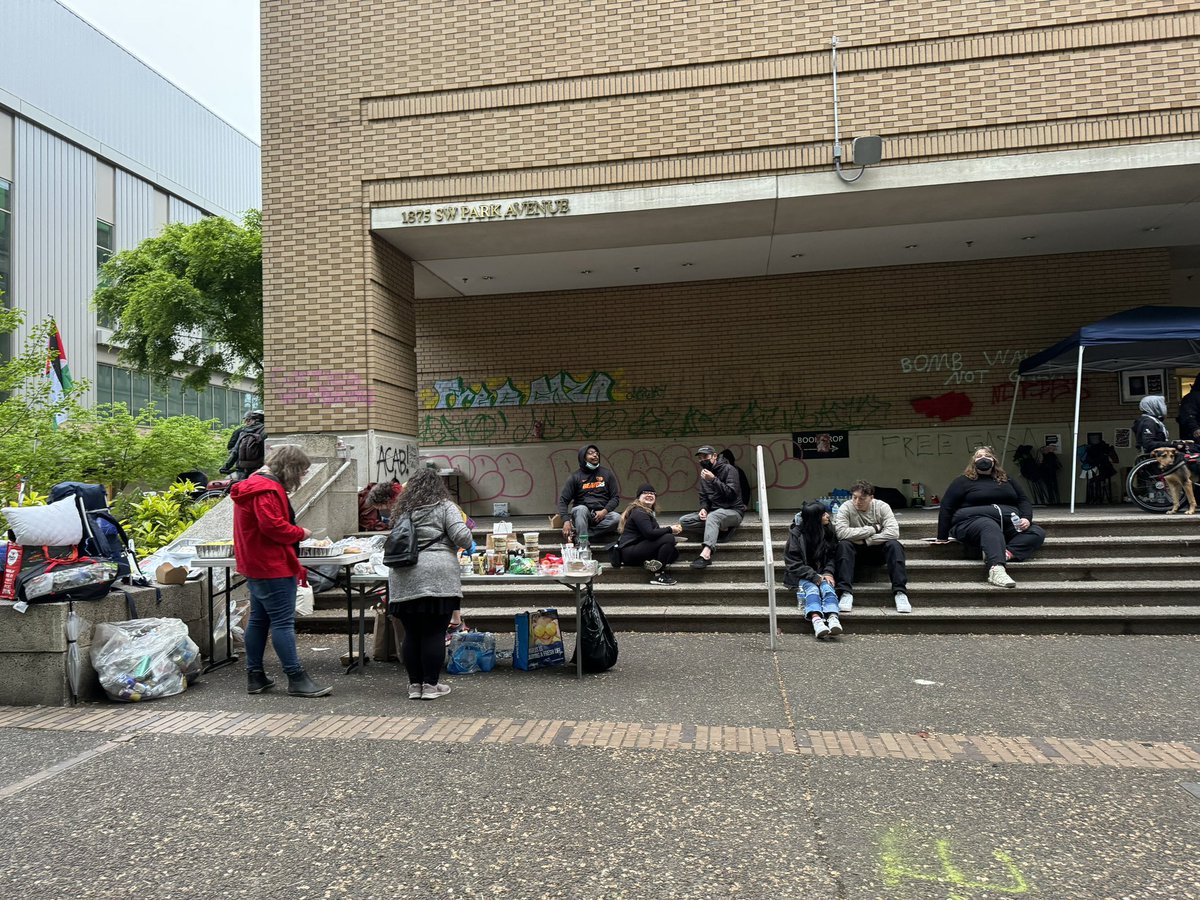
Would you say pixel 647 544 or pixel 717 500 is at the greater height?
pixel 717 500

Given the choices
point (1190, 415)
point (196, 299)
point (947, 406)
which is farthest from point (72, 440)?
point (1190, 415)

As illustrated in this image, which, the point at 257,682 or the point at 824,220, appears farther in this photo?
the point at 824,220

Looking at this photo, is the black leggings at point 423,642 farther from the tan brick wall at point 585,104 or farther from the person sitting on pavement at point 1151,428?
the person sitting on pavement at point 1151,428

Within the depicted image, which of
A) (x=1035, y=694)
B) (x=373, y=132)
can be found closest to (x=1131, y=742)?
(x=1035, y=694)

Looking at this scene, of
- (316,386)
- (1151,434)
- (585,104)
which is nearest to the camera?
(1151,434)

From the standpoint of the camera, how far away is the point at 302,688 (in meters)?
5.77

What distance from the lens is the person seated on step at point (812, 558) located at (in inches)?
300

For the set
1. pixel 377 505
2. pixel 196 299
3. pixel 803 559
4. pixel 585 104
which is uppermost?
pixel 585 104

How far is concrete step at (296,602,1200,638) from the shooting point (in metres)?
7.28

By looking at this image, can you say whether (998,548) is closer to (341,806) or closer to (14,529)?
(341,806)

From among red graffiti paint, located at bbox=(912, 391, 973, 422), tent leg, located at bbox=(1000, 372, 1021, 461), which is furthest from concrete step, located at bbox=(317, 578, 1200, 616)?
red graffiti paint, located at bbox=(912, 391, 973, 422)

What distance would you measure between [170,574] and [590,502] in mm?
4272

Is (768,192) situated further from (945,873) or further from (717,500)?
(945,873)

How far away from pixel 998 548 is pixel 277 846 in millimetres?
7013
